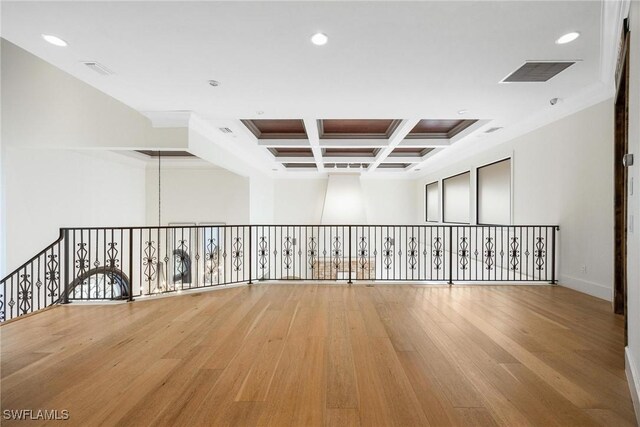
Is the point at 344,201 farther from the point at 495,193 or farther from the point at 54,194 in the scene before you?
the point at 54,194

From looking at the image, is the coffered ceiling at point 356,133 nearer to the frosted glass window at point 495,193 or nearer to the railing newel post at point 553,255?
the frosted glass window at point 495,193

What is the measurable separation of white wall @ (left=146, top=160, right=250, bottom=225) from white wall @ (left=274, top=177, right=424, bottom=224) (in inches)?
108

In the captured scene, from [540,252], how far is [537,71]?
298cm

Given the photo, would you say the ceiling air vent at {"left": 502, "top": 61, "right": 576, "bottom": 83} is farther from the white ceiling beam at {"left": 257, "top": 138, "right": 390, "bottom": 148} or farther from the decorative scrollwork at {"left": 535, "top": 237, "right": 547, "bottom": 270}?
the white ceiling beam at {"left": 257, "top": 138, "right": 390, "bottom": 148}

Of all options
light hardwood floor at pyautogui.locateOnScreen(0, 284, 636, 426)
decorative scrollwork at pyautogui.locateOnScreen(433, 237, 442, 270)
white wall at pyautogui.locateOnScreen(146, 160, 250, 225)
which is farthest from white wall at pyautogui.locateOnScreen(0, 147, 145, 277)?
decorative scrollwork at pyautogui.locateOnScreen(433, 237, 442, 270)

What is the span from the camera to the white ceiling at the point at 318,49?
2.21 m

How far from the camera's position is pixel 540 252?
4695mm

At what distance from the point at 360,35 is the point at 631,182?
7.32ft

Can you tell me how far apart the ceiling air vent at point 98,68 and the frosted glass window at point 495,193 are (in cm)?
654

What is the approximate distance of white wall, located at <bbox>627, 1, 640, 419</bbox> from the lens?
5.48ft

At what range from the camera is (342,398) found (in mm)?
1781

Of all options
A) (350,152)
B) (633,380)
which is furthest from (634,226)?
(350,152)

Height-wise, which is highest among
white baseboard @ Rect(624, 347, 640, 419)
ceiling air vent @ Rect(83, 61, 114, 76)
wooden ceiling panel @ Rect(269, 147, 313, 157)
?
wooden ceiling panel @ Rect(269, 147, 313, 157)

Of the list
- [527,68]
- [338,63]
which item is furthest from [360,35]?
[527,68]
